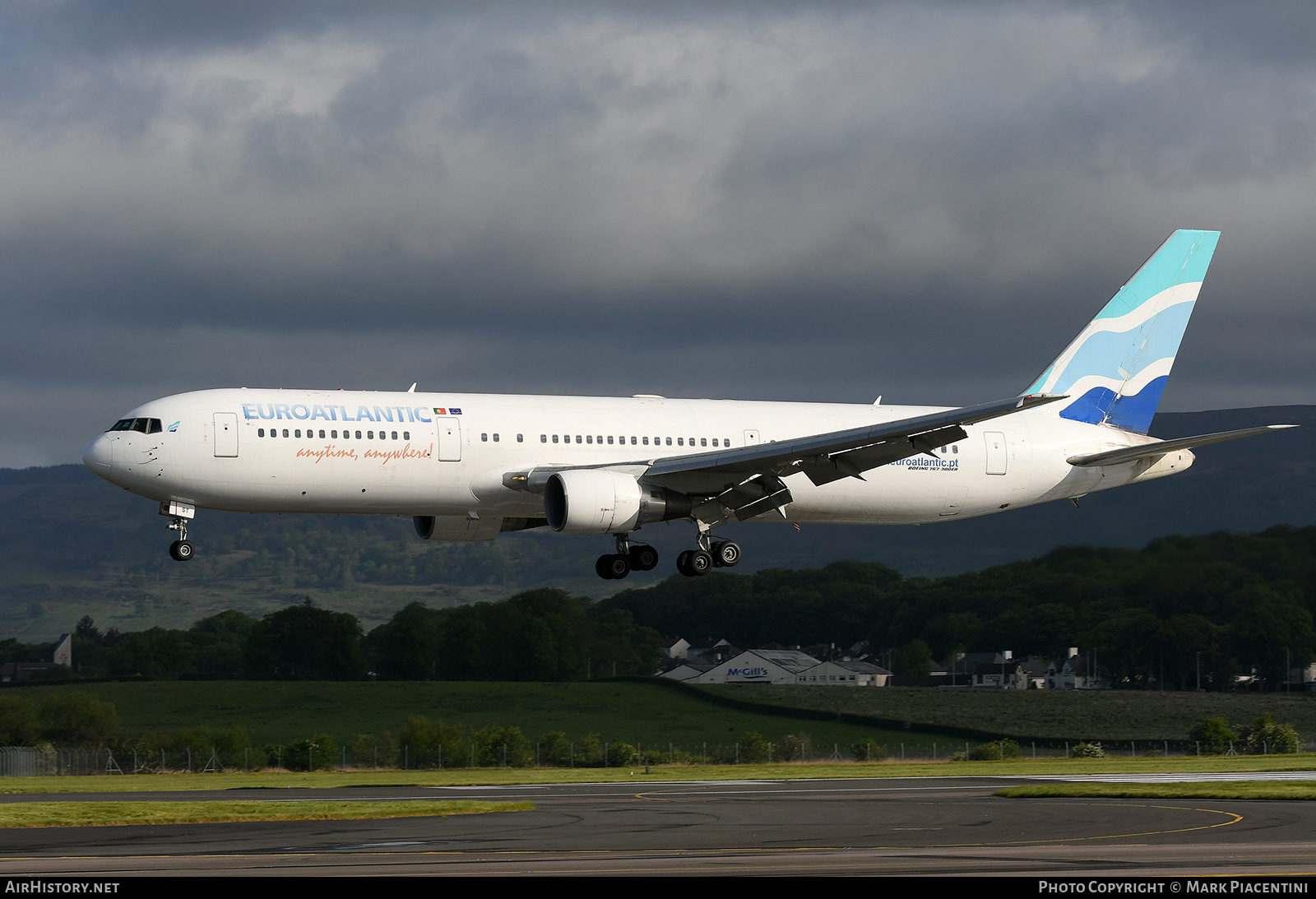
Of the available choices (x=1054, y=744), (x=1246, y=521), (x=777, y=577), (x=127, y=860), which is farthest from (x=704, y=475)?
(x=777, y=577)

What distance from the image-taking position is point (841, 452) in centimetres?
4522

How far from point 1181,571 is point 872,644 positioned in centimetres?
8319

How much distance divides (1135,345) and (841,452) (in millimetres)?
16331

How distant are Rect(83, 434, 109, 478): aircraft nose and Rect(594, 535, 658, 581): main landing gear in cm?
1508

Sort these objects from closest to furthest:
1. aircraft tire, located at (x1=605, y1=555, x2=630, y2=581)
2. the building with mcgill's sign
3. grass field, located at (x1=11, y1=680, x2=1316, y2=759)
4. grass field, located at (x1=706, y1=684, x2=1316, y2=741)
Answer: aircraft tire, located at (x1=605, y1=555, x2=630, y2=581) < grass field, located at (x1=706, y1=684, x2=1316, y2=741) < grass field, located at (x1=11, y1=680, x2=1316, y2=759) < the building with mcgill's sign

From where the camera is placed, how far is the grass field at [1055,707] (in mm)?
98750

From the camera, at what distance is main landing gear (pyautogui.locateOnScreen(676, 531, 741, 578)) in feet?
156

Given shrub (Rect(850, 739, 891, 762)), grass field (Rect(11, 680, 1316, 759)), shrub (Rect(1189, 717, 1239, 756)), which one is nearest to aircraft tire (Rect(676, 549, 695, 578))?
shrub (Rect(1189, 717, 1239, 756))

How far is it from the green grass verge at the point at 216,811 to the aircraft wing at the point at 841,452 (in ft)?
39.3

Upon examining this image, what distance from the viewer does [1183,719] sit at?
10038 centimetres

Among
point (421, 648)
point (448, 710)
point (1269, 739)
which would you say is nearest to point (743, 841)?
point (1269, 739)

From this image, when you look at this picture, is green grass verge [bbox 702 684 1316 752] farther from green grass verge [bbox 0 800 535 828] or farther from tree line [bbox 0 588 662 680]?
green grass verge [bbox 0 800 535 828]

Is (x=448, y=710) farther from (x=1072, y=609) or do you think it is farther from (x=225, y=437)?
(x=225, y=437)
